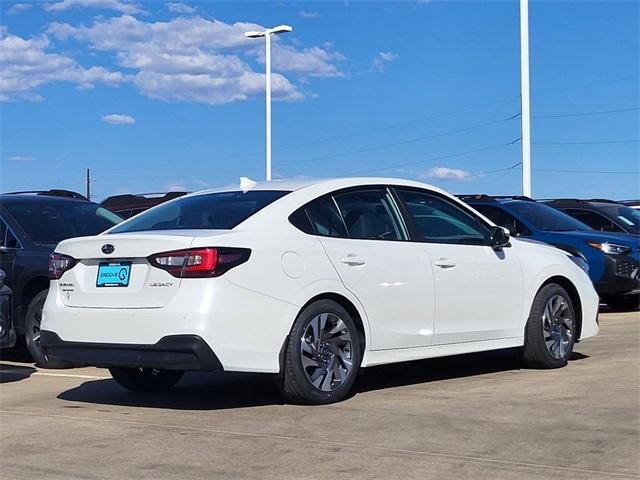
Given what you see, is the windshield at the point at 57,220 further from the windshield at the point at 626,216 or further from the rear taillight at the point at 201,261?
the windshield at the point at 626,216

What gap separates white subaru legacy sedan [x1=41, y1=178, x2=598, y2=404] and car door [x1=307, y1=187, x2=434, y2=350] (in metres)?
0.01

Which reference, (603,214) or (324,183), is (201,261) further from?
(603,214)

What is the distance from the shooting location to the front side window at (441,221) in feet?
24.5

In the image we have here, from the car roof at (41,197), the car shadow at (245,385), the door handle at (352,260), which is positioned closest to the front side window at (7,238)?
the car roof at (41,197)

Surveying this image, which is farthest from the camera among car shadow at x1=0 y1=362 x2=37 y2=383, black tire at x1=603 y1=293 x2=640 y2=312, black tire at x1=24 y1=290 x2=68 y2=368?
black tire at x1=603 y1=293 x2=640 y2=312

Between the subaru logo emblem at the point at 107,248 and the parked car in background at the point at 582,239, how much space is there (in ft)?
24.1

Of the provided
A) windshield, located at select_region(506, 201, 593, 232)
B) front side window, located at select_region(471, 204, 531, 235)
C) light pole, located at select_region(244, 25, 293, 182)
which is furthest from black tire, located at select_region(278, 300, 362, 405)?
light pole, located at select_region(244, 25, 293, 182)

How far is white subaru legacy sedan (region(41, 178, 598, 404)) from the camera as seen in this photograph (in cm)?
607

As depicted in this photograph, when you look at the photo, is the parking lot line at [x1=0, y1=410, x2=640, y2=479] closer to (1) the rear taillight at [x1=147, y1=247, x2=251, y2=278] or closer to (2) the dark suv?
(1) the rear taillight at [x1=147, y1=247, x2=251, y2=278]

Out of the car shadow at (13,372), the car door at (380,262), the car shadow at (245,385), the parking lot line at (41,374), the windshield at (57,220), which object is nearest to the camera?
the car door at (380,262)

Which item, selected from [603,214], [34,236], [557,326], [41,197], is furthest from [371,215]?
[603,214]

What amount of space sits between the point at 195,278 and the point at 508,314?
285 cm

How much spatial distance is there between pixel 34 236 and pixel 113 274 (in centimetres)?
320

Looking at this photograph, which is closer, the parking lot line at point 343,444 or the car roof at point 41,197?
the parking lot line at point 343,444
